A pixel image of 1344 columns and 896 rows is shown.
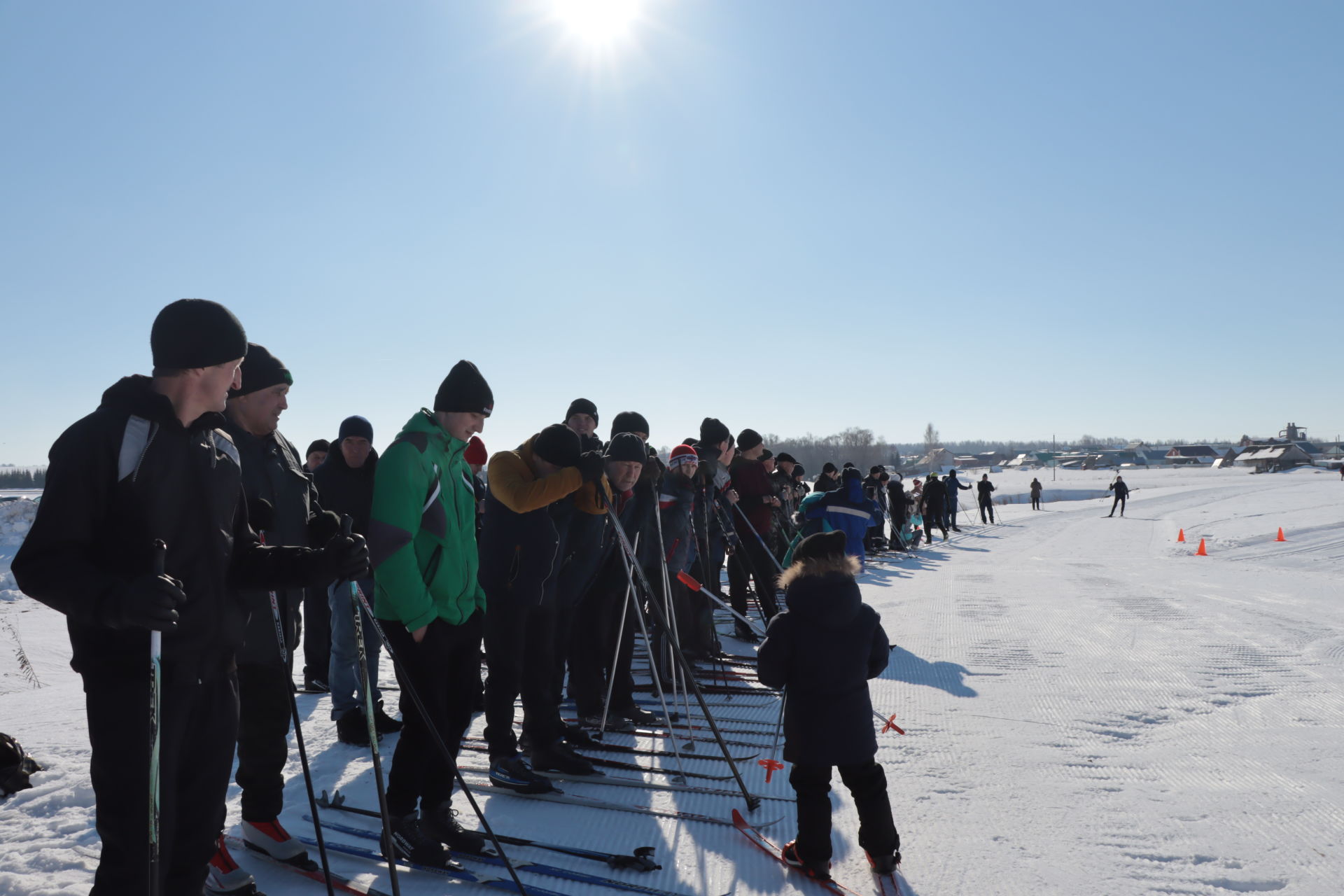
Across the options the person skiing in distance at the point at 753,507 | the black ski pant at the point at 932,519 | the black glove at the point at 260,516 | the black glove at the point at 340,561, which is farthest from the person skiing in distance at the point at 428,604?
the black ski pant at the point at 932,519

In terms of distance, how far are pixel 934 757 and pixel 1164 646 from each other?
154 inches

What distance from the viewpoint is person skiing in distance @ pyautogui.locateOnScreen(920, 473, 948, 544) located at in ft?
67.4

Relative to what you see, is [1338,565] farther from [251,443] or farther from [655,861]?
[251,443]

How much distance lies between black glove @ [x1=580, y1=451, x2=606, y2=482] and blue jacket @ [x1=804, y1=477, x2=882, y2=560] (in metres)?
3.45

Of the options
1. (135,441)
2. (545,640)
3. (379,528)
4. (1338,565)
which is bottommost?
(1338,565)

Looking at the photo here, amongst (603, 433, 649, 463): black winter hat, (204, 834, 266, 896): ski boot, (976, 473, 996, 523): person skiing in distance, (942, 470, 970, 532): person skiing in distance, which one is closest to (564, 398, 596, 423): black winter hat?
(603, 433, 649, 463): black winter hat

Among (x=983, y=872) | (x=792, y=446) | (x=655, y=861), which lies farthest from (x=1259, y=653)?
(x=792, y=446)

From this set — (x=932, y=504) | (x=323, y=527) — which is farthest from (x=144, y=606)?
(x=932, y=504)

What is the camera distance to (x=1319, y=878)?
2967mm

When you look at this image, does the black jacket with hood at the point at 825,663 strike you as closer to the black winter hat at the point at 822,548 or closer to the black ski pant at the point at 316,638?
the black winter hat at the point at 822,548

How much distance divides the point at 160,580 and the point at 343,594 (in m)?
3.34

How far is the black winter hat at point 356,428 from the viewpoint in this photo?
4.91m

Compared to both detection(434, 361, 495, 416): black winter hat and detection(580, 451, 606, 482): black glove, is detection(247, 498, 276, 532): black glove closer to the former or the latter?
detection(434, 361, 495, 416): black winter hat

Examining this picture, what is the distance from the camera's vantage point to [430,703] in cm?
314
